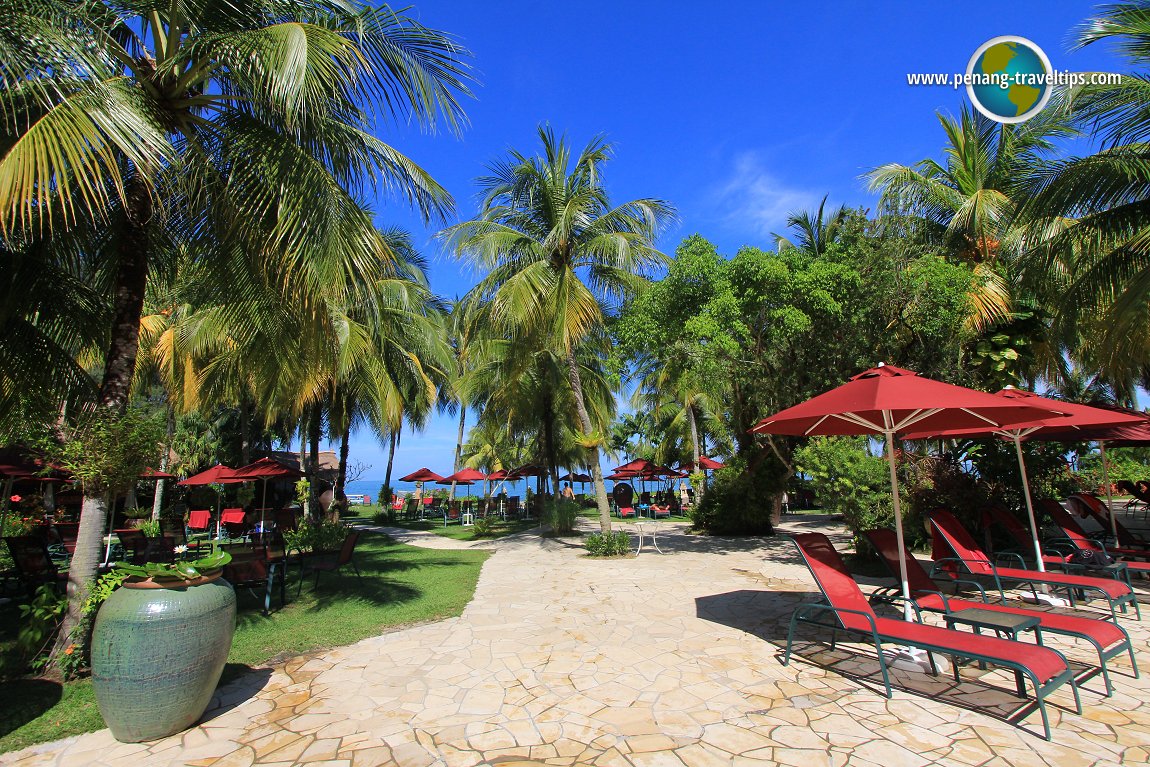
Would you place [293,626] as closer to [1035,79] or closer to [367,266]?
[367,266]

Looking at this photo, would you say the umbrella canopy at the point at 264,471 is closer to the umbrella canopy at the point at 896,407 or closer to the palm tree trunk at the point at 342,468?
the palm tree trunk at the point at 342,468

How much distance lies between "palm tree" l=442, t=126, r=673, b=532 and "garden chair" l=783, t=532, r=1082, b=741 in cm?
738

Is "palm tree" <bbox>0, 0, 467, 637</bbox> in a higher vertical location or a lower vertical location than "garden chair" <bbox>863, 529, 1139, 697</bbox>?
higher

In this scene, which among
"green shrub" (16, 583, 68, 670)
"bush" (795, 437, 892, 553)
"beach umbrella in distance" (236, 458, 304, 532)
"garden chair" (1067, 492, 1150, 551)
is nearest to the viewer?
"green shrub" (16, 583, 68, 670)

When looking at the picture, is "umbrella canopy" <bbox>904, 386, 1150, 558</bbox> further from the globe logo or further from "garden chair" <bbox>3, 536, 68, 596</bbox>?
"garden chair" <bbox>3, 536, 68, 596</bbox>

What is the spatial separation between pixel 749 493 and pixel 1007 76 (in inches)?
393

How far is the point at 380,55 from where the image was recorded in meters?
5.59

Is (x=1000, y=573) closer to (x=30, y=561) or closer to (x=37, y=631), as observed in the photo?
(x=37, y=631)

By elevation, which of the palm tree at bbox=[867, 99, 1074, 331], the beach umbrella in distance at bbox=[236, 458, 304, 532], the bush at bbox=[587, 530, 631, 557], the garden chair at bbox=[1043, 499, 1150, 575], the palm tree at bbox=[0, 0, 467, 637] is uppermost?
the palm tree at bbox=[867, 99, 1074, 331]

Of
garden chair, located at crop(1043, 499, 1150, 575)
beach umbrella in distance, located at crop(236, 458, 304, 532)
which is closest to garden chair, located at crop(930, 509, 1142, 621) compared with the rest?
garden chair, located at crop(1043, 499, 1150, 575)

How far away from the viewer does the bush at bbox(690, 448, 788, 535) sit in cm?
1451

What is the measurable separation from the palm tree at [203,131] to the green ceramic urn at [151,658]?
1746 mm

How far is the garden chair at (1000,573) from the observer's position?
5074 millimetres

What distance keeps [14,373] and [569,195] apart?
9.97m
